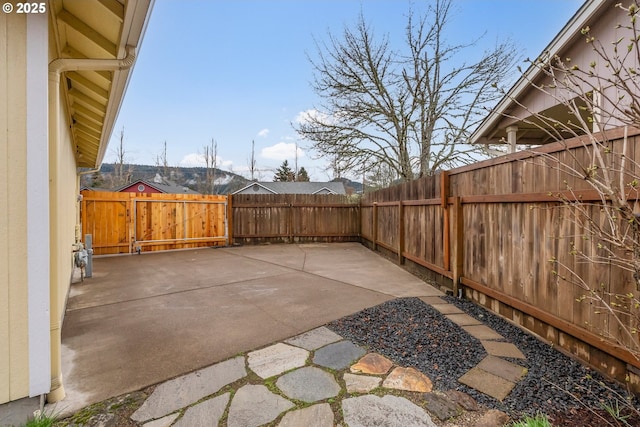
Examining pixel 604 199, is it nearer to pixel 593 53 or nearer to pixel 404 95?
pixel 593 53

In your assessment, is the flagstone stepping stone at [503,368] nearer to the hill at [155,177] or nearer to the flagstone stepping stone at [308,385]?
the flagstone stepping stone at [308,385]

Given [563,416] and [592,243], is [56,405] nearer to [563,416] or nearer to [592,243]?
[563,416]

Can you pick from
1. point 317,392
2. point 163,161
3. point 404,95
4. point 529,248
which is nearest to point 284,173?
point 163,161

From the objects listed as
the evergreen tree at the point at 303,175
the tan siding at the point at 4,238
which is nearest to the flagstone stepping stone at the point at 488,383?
the tan siding at the point at 4,238

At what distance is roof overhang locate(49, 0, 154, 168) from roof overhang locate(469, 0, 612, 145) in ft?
7.02

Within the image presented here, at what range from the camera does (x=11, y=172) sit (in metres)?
1.54

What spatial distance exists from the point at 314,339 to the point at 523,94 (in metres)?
5.35

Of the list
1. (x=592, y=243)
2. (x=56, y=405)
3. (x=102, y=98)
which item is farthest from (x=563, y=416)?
(x=102, y=98)

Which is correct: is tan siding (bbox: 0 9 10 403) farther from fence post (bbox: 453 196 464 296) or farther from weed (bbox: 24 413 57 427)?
fence post (bbox: 453 196 464 296)

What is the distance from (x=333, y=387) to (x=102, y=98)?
352 centimetres

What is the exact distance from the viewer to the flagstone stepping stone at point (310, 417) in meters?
1.55

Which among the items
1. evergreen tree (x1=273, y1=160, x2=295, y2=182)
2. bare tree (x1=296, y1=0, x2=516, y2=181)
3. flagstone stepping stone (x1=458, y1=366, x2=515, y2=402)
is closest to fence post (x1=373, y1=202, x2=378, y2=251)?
bare tree (x1=296, y1=0, x2=516, y2=181)

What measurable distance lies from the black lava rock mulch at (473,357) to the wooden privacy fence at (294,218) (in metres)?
6.12

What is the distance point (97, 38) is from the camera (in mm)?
2092
